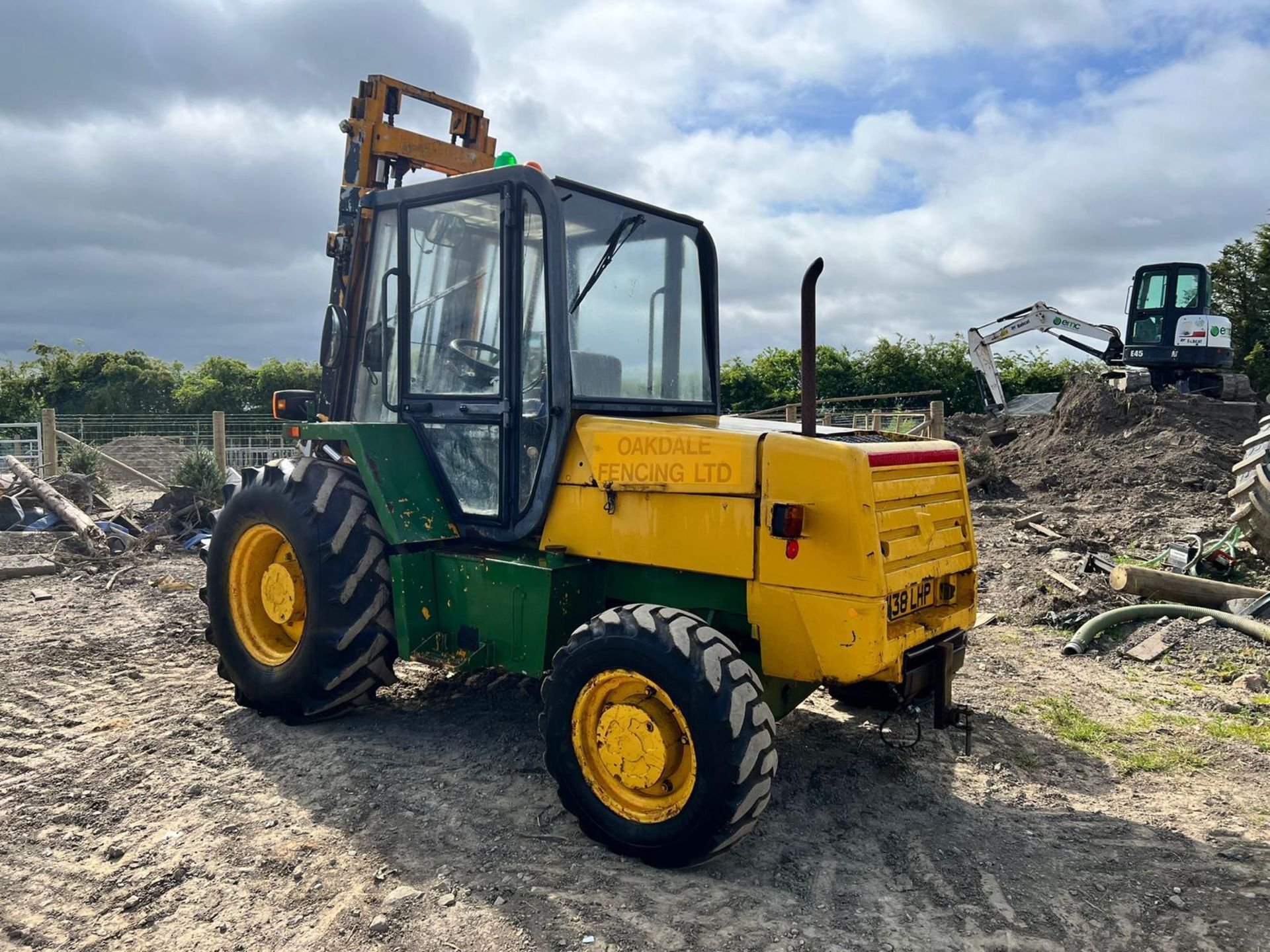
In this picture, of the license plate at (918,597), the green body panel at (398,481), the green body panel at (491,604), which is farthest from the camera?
the green body panel at (398,481)

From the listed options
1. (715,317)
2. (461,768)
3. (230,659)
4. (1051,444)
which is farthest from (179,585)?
(1051,444)

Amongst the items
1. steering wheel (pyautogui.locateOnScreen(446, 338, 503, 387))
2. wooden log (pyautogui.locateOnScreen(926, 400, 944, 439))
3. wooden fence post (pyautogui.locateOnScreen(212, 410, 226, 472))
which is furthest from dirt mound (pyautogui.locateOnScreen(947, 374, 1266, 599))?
wooden fence post (pyautogui.locateOnScreen(212, 410, 226, 472))

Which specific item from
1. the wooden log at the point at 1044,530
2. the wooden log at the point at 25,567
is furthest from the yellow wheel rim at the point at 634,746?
the wooden log at the point at 1044,530

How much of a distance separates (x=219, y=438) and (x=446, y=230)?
11.7m

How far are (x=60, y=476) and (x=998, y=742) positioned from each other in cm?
1409

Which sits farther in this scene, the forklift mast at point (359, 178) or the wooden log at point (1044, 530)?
the wooden log at point (1044, 530)

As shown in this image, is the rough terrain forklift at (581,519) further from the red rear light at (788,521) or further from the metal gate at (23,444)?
the metal gate at (23,444)

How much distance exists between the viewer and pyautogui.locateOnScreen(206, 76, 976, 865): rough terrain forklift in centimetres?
373

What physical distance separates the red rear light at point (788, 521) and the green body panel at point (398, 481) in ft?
6.16

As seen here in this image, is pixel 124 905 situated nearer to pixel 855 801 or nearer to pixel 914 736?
pixel 855 801

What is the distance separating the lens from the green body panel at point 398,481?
189 inches

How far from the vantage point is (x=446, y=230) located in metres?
4.92

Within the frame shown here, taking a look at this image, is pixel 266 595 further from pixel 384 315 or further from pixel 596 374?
pixel 596 374

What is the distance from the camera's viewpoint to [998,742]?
5.17 m
